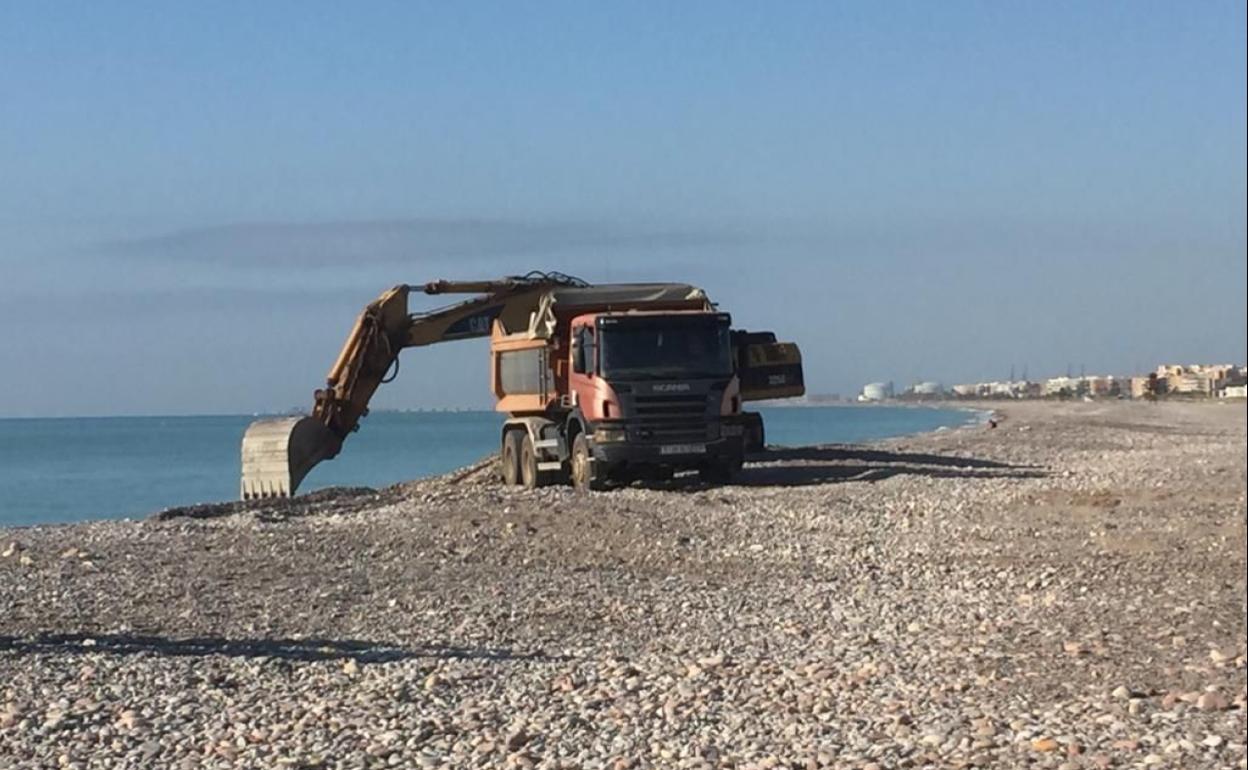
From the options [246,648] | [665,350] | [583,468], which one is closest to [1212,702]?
[246,648]

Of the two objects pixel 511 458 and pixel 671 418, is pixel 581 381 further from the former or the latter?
pixel 511 458

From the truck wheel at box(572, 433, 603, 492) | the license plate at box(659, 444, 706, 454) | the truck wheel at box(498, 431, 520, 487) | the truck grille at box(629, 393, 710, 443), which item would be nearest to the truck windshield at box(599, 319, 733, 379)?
the truck grille at box(629, 393, 710, 443)

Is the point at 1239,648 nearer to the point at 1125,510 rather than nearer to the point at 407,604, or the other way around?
the point at 407,604

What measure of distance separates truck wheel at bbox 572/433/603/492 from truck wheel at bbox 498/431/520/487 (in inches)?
89.4

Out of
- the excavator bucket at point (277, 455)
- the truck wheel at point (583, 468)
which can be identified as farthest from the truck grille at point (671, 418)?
the excavator bucket at point (277, 455)

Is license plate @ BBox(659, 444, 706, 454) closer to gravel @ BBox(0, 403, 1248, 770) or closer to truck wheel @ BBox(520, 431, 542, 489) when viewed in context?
gravel @ BBox(0, 403, 1248, 770)

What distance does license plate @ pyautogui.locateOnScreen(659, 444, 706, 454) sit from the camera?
22.5 meters

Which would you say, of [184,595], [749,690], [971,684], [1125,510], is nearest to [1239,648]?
[971,684]

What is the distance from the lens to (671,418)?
22500 mm

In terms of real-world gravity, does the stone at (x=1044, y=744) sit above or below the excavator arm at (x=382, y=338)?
below

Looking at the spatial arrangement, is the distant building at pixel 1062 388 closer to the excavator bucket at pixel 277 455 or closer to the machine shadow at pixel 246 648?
the excavator bucket at pixel 277 455

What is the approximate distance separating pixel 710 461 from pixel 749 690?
14142 millimetres

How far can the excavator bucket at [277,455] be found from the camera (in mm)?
24234

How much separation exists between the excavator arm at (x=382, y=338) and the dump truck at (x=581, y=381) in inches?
0.9
